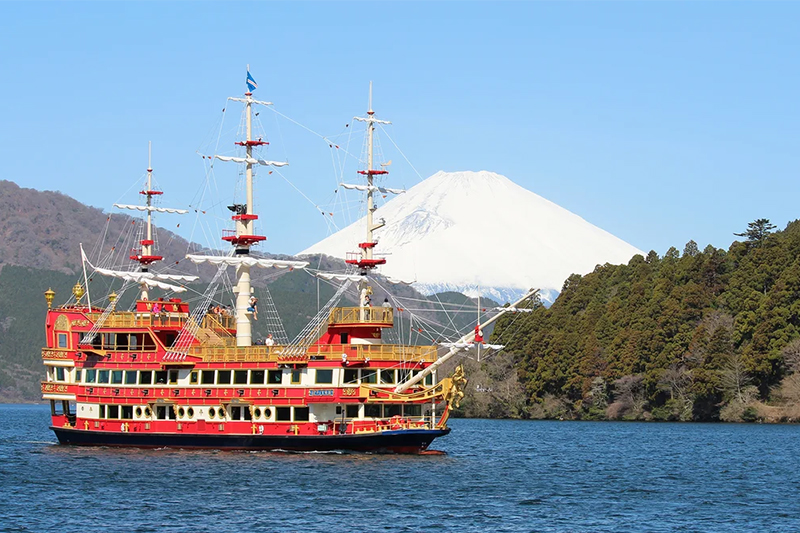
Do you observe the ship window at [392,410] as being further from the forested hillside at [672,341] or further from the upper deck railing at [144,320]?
the forested hillside at [672,341]

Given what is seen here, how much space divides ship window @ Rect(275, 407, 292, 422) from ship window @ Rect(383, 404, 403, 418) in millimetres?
4448

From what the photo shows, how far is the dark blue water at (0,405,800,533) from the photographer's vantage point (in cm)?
3922

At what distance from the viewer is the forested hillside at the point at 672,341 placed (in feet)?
296

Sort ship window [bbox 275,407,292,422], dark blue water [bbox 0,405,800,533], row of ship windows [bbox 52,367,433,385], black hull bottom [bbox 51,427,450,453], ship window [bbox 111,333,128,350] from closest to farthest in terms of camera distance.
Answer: dark blue water [bbox 0,405,800,533], black hull bottom [bbox 51,427,450,453], row of ship windows [bbox 52,367,433,385], ship window [bbox 275,407,292,422], ship window [bbox 111,333,128,350]

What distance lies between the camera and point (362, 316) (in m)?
57.2

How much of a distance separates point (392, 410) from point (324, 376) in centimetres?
343

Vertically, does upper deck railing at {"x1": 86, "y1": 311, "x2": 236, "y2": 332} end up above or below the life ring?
above

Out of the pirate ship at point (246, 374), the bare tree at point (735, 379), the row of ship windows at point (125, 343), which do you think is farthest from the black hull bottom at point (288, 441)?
the bare tree at point (735, 379)

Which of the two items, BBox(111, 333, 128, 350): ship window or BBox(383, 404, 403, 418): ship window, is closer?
BBox(383, 404, 403, 418): ship window

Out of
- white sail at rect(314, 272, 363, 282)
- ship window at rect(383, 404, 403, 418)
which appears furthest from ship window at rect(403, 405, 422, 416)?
white sail at rect(314, 272, 363, 282)

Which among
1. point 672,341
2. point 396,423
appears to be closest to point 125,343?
point 396,423

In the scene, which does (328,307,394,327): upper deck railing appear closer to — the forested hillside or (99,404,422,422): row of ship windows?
(99,404,422,422): row of ship windows

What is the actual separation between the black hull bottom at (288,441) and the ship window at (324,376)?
8.02 ft

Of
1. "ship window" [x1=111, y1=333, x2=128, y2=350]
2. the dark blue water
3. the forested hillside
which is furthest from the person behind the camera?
the forested hillside
